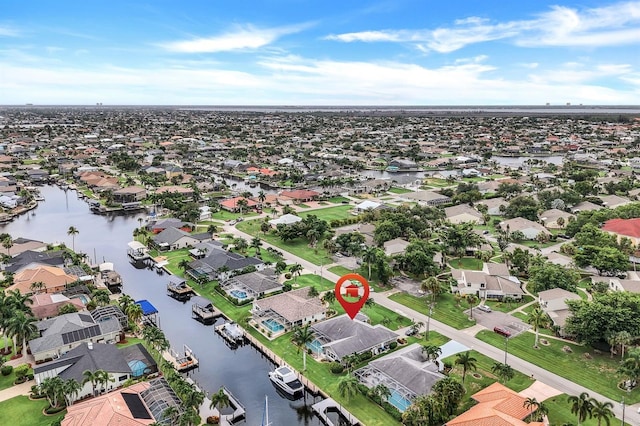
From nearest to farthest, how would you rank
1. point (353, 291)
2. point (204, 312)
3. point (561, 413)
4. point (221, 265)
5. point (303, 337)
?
point (561, 413), point (303, 337), point (204, 312), point (353, 291), point (221, 265)

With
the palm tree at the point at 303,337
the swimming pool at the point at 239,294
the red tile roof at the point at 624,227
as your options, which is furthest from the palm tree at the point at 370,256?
the red tile roof at the point at 624,227

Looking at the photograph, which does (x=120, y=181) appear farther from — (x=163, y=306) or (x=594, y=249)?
(x=594, y=249)

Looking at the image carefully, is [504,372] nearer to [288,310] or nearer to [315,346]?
[315,346]

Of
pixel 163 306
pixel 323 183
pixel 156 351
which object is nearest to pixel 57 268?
pixel 163 306

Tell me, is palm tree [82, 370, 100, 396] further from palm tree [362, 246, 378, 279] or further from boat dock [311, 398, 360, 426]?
palm tree [362, 246, 378, 279]

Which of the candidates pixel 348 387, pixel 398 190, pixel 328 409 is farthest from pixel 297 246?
pixel 398 190
